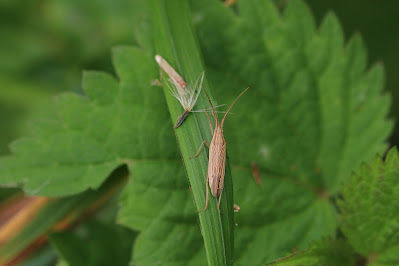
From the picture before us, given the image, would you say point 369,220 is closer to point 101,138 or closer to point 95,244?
point 101,138

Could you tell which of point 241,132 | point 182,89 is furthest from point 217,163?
point 241,132

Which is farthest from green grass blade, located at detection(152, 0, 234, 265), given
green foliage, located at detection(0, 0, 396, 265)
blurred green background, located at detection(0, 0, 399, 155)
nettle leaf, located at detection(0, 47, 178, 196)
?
A: blurred green background, located at detection(0, 0, 399, 155)

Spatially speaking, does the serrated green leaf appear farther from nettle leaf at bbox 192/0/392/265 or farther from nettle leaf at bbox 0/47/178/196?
nettle leaf at bbox 0/47/178/196

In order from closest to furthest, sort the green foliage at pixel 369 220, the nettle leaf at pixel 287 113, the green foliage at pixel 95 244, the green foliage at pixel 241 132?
the green foliage at pixel 369 220 → the green foliage at pixel 241 132 → the nettle leaf at pixel 287 113 → the green foliage at pixel 95 244

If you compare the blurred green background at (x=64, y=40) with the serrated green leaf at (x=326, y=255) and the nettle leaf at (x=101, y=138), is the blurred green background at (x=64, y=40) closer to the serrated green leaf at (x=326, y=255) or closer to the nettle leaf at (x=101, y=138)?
the nettle leaf at (x=101, y=138)

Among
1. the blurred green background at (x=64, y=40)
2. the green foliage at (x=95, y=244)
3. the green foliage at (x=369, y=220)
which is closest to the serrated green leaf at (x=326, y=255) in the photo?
the green foliage at (x=369, y=220)
